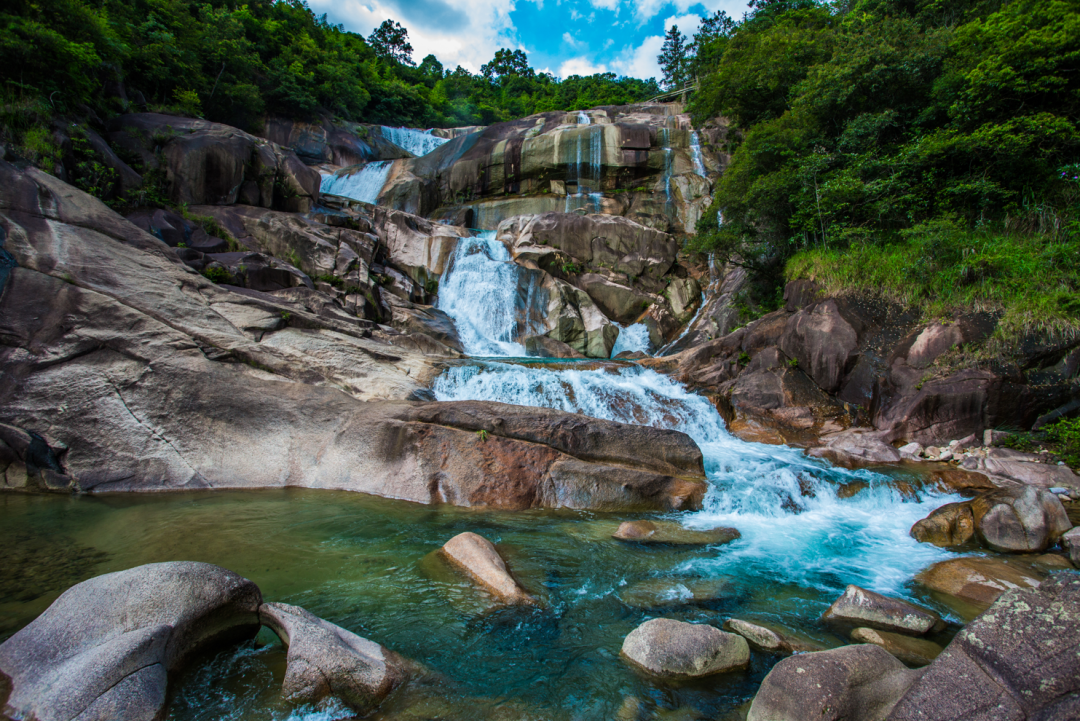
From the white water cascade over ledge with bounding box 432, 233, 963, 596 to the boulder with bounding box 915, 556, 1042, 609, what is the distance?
0.27 meters

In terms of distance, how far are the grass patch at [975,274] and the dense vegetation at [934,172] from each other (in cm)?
3

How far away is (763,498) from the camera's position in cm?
757

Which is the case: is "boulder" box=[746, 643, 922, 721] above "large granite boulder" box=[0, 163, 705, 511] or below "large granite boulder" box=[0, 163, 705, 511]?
below

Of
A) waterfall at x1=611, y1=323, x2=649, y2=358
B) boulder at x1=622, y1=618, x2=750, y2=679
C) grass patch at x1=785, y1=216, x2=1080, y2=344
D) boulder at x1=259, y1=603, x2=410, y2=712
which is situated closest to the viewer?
boulder at x1=259, y1=603, x2=410, y2=712

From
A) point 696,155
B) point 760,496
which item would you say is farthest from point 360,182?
point 760,496

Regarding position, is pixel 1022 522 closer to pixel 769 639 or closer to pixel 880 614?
pixel 880 614

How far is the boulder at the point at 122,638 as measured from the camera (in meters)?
2.67

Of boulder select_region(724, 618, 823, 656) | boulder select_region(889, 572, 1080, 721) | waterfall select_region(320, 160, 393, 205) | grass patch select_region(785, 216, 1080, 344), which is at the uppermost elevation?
waterfall select_region(320, 160, 393, 205)

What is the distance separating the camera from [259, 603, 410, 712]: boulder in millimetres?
2998

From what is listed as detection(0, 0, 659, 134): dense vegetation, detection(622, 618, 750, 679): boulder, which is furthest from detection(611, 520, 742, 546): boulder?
detection(0, 0, 659, 134): dense vegetation

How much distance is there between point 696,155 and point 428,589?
90.8 ft

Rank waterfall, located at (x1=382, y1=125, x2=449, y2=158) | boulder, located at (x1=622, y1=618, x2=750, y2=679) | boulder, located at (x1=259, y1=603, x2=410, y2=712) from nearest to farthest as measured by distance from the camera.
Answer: boulder, located at (x1=259, y1=603, x2=410, y2=712)
boulder, located at (x1=622, y1=618, x2=750, y2=679)
waterfall, located at (x1=382, y1=125, x2=449, y2=158)

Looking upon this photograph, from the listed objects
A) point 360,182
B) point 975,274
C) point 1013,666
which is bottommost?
point 1013,666

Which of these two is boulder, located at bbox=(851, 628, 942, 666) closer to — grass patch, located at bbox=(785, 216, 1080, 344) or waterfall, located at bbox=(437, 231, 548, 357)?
grass patch, located at bbox=(785, 216, 1080, 344)
